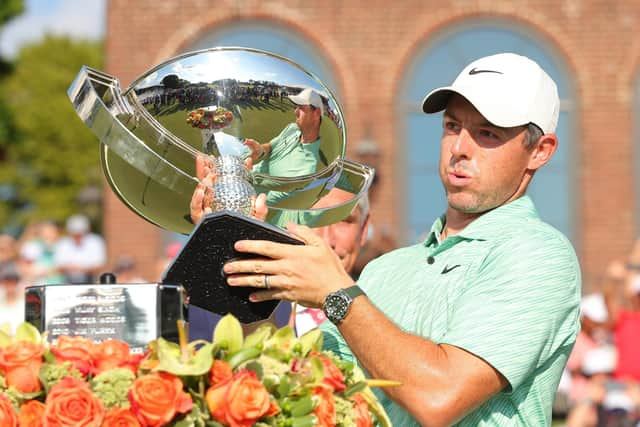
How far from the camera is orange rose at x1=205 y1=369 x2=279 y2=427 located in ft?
6.40

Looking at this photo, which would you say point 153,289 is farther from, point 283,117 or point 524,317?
point 524,317

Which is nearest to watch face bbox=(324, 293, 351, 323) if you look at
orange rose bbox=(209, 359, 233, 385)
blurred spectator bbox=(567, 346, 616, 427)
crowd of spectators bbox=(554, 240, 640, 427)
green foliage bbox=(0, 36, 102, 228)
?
orange rose bbox=(209, 359, 233, 385)

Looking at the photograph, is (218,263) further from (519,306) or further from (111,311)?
(519,306)

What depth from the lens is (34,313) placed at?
2168 mm

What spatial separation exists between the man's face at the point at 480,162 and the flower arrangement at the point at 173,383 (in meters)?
0.68

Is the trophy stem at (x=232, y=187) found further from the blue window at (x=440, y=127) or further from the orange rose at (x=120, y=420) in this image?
the blue window at (x=440, y=127)

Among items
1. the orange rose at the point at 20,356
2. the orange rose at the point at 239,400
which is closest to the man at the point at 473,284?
the orange rose at the point at 239,400

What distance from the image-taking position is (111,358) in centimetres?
205

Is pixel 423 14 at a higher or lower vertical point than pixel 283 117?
higher

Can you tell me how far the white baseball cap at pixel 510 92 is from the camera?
2551 millimetres

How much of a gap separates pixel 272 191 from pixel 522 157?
0.60 m

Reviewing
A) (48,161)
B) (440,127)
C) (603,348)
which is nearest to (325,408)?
(603,348)

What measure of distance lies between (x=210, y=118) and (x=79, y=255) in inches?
361

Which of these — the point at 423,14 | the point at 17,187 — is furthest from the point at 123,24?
the point at 17,187
